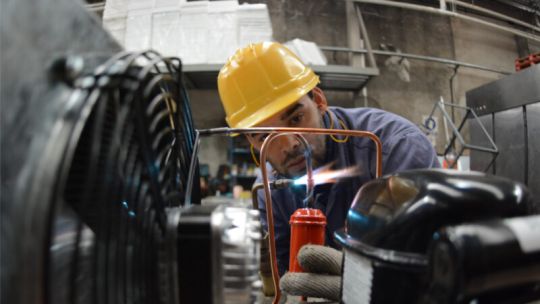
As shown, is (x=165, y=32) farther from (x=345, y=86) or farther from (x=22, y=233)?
(x=22, y=233)

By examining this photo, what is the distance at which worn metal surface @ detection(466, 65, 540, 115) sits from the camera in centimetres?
242

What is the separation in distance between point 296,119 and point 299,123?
2cm

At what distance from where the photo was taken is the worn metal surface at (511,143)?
2590 mm

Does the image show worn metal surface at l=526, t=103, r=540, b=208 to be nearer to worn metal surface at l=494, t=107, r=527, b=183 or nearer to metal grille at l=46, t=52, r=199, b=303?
worn metal surface at l=494, t=107, r=527, b=183

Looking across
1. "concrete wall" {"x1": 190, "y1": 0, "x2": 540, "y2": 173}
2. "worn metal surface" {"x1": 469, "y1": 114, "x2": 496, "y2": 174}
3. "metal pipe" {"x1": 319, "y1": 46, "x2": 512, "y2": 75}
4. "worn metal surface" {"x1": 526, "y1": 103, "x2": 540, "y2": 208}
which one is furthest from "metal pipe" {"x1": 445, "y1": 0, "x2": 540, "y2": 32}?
"worn metal surface" {"x1": 526, "y1": 103, "x2": 540, "y2": 208}

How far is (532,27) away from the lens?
403cm

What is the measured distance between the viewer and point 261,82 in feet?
3.54

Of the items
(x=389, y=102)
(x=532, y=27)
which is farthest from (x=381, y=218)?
(x=532, y=27)

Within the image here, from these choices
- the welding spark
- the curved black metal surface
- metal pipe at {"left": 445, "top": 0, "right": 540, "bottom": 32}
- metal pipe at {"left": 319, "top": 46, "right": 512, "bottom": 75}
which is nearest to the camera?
the curved black metal surface

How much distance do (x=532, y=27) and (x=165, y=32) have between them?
430 centimetres

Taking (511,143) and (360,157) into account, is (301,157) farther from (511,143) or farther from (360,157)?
(511,143)

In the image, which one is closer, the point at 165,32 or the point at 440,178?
the point at 440,178

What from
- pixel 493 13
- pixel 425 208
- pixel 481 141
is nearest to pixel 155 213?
pixel 425 208

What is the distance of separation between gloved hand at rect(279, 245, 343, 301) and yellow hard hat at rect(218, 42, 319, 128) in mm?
521
